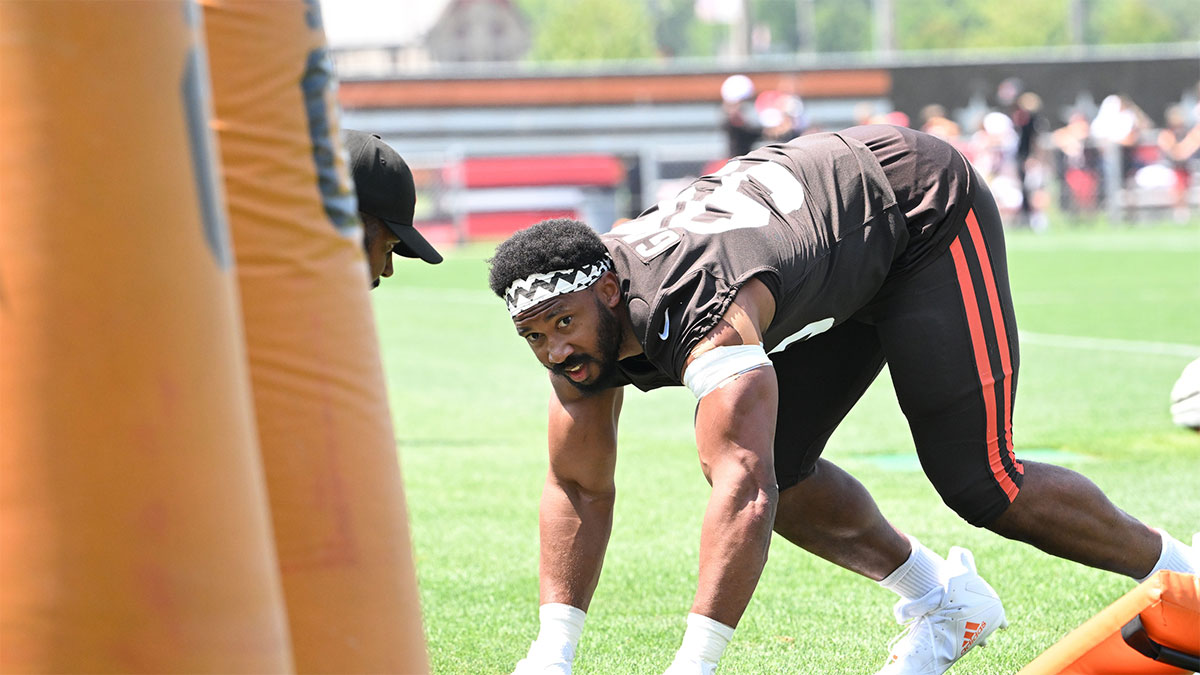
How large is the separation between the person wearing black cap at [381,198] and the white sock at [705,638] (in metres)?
1.11

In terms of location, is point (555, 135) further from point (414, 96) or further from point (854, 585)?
point (854, 585)

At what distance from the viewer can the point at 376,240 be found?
12.5 ft

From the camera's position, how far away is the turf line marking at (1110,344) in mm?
10977

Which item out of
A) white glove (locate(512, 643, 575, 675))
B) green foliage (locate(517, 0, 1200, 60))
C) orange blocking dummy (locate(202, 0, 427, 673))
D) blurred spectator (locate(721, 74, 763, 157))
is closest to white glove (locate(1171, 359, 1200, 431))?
white glove (locate(512, 643, 575, 675))

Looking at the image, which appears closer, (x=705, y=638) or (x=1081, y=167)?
(x=705, y=638)

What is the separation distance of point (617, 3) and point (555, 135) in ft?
219

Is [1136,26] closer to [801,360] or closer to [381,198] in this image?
[801,360]

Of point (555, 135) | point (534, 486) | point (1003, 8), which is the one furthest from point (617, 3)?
point (534, 486)

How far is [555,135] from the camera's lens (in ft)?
113

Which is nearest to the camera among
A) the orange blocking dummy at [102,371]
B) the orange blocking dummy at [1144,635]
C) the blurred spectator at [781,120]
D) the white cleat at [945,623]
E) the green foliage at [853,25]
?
the orange blocking dummy at [102,371]

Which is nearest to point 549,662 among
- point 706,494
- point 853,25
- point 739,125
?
point 706,494

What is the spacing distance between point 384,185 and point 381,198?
32 mm

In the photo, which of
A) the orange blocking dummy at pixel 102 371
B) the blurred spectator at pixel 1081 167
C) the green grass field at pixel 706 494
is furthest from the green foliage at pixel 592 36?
the orange blocking dummy at pixel 102 371

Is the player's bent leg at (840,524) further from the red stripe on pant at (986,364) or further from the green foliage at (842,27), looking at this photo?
the green foliage at (842,27)
